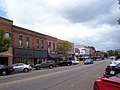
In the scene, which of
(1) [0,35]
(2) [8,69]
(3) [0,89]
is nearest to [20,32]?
(1) [0,35]

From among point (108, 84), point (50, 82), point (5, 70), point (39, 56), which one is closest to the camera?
point (108, 84)

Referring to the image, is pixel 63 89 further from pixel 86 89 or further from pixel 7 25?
pixel 7 25

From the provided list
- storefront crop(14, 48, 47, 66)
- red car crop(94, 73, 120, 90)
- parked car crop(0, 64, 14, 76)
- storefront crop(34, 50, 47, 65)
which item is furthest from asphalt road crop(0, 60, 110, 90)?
Answer: storefront crop(34, 50, 47, 65)

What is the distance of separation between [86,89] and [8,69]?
67.7 feet

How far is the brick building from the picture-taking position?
1689 inches

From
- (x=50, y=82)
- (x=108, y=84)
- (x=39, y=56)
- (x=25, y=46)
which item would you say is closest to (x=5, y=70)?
(x=50, y=82)

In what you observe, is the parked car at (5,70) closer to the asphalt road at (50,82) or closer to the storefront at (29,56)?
the asphalt road at (50,82)

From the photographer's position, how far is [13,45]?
44.9 m

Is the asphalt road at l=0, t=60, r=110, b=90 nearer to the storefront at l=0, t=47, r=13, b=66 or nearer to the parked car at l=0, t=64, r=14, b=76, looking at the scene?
the parked car at l=0, t=64, r=14, b=76

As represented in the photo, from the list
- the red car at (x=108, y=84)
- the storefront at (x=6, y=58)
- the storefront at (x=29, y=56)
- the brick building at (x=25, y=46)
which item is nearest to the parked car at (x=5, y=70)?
the brick building at (x=25, y=46)

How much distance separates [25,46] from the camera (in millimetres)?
49656

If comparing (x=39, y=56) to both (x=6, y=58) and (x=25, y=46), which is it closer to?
(x=25, y=46)

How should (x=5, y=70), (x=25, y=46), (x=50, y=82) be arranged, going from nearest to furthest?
(x=50, y=82)
(x=5, y=70)
(x=25, y=46)

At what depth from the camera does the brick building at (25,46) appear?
141ft
